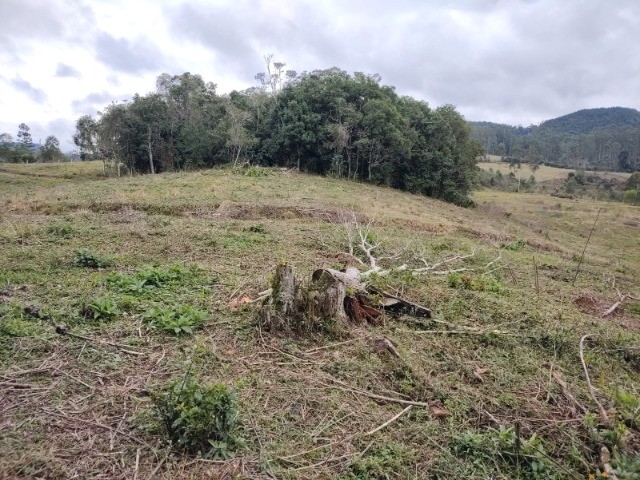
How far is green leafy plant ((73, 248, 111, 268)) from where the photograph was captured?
243 inches

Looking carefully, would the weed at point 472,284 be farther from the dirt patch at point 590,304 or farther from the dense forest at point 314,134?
the dense forest at point 314,134

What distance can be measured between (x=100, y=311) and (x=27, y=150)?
224 ft

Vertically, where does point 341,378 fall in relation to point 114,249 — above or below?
below

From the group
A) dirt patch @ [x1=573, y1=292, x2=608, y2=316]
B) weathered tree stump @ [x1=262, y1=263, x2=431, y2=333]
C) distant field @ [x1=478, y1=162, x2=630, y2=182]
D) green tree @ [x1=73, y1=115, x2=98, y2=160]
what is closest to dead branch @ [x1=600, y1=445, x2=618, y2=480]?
weathered tree stump @ [x1=262, y1=263, x2=431, y2=333]

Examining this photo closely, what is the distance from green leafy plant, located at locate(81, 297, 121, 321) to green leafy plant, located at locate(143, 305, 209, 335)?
33 cm

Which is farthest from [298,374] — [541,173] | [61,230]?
[541,173]

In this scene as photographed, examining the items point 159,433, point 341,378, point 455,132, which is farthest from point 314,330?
point 455,132

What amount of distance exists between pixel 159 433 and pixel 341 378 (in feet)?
5.26

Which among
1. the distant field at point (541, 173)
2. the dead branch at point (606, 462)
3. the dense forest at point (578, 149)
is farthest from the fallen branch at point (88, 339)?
the dense forest at point (578, 149)

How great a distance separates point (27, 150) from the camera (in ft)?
190

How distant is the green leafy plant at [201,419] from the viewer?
2.58 meters

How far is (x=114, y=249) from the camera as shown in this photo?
24.6ft

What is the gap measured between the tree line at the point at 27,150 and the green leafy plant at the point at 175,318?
5869 centimetres

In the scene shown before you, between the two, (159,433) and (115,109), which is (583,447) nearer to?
(159,433)
